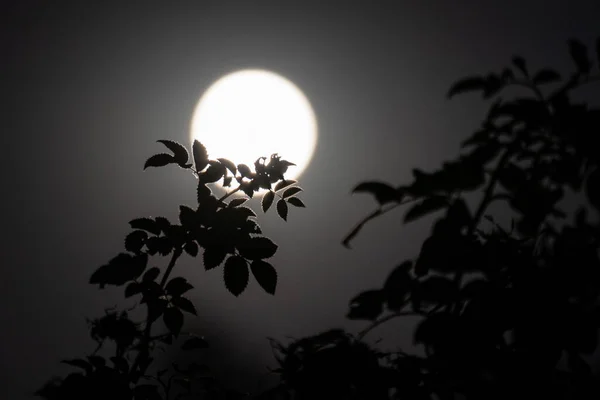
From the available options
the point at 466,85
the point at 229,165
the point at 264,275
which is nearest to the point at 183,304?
the point at 264,275

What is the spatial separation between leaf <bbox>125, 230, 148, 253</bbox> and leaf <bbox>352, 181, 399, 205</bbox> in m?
0.91

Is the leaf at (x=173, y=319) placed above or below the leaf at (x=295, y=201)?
below

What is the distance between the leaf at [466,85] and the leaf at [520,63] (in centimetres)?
12

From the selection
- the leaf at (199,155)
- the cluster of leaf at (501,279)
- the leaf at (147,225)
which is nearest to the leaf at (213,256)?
the leaf at (147,225)

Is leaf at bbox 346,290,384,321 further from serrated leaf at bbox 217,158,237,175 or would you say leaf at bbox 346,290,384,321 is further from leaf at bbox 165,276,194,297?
serrated leaf at bbox 217,158,237,175

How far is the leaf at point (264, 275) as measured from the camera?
4.41 feet

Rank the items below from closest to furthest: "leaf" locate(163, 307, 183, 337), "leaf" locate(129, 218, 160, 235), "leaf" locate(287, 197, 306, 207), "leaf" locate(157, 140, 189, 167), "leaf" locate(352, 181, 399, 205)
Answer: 1. "leaf" locate(352, 181, 399, 205)
2. "leaf" locate(163, 307, 183, 337)
3. "leaf" locate(129, 218, 160, 235)
4. "leaf" locate(157, 140, 189, 167)
5. "leaf" locate(287, 197, 306, 207)

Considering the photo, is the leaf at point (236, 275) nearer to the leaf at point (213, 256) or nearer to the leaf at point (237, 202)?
the leaf at point (213, 256)

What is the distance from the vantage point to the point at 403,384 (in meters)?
0.93

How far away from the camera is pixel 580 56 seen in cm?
83

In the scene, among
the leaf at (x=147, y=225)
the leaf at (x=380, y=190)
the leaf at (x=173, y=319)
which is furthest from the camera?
the leaf at (x=147, y=225)

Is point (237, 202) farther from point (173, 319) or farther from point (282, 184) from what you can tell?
point (173, 319)

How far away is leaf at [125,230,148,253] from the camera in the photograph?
54.9 inches

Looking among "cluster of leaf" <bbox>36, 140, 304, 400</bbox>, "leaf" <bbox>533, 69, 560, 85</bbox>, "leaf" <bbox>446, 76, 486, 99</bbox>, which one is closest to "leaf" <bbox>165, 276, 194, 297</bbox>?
"cluster of leaf" <bbox>36, 140, 304, 400</bbox>
